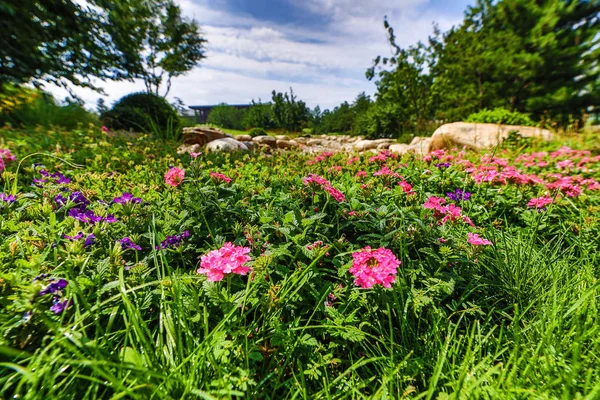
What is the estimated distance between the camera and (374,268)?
99 cm

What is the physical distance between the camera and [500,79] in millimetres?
13289

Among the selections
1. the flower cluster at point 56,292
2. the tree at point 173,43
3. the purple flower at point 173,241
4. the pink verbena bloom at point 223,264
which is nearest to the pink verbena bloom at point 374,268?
the pink verbena bloom at point 223,264

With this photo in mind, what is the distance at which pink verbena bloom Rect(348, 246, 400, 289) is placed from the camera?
0.95m

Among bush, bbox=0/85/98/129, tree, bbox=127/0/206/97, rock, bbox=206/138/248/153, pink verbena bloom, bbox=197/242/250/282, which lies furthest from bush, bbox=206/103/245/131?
pink verbena bloom, bbox=197/242/250/282

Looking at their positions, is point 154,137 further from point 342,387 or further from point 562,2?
point 562,2

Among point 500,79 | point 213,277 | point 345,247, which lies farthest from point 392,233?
point 500,79

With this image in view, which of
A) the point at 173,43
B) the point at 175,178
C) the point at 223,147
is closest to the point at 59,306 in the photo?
the point at 175,178

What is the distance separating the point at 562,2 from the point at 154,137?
19.1 metres

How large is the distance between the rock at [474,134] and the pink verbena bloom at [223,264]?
6116mm

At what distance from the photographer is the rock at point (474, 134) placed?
19.2 feet

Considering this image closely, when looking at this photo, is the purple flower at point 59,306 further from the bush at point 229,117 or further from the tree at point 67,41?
the bush at point 229,117

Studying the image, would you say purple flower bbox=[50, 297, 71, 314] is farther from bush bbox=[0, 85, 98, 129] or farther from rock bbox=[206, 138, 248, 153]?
bush bbox=[0, 85, 98, 129]

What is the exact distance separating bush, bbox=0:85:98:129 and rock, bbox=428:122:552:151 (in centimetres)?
844

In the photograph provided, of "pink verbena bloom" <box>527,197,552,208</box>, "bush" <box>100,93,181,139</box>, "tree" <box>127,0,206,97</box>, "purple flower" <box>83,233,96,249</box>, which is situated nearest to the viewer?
"purple flower" <box>83,233,96,249</box>
